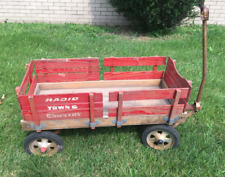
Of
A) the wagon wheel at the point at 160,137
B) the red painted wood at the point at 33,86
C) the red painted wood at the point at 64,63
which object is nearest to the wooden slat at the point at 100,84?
the red painted wood at the point at 33,86

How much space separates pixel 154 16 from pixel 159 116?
4760 mm

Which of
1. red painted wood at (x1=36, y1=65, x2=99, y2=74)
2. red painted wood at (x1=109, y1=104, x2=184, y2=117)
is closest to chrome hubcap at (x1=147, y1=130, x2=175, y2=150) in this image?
red painted wood at (x1=109, y1=104, x2=184, y2=117)

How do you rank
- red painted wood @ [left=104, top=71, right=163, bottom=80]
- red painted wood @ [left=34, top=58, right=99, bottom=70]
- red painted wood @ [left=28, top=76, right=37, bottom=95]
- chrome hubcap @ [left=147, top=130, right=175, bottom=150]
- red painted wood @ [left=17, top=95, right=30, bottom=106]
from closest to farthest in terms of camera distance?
red painted wood @ [left=17, top=95, right=30, bottom=106] → chrome hubcap @ [left=147, top=130, right=175, bottom=150] → red painted wood @ [left=28, top=76, right=37, bottom=95] → red painted wood @ [left=34, top=58, right=99, bottom=70] → red painted wood @ [left=104, top=71, right=163, bottom=80]

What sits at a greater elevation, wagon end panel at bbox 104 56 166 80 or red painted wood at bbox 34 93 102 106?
red painted wood at bbox 34 93 102 106

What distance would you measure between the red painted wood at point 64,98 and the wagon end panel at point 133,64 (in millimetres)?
1051

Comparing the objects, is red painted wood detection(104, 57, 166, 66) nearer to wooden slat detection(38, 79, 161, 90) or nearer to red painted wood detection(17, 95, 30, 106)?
wooden slat detection(38, 79, 161, 90)

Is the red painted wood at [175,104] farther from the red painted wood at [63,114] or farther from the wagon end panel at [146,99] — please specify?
the red painted wood at [63,114]

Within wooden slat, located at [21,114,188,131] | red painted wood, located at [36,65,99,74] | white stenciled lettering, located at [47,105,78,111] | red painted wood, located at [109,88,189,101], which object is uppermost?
red painted wood, located at [109,88,189,101]

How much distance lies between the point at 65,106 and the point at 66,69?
1026 millimetres

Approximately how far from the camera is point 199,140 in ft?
10.3

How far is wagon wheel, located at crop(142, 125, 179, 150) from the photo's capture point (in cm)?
285

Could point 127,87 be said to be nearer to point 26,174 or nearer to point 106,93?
point 106,93

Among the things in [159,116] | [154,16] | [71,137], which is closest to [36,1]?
[154,16]

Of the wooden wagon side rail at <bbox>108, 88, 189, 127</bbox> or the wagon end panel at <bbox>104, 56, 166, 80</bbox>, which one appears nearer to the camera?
the wooden wagon side rail at <bbox>108, 88, 189, 127</bbox>
